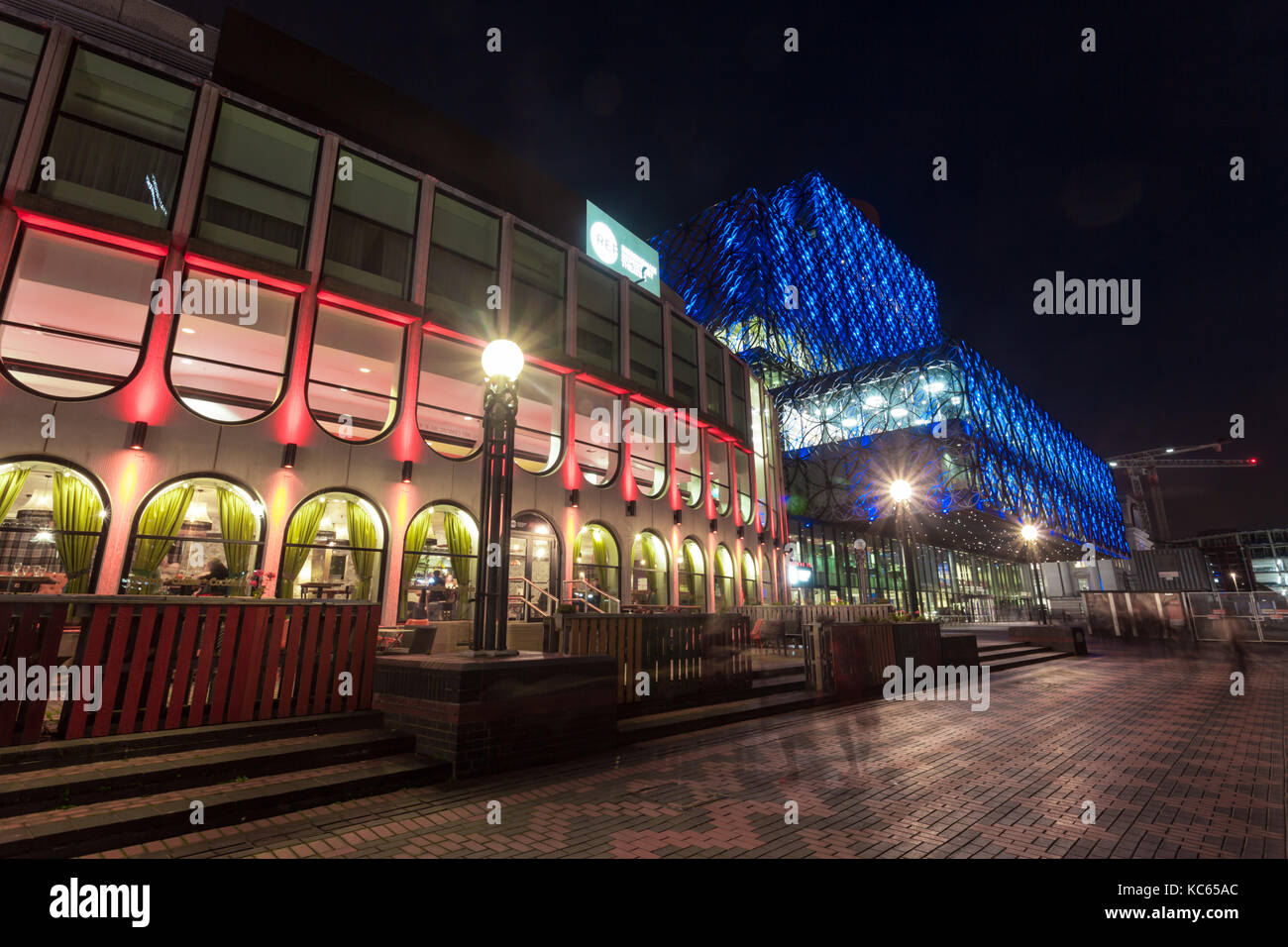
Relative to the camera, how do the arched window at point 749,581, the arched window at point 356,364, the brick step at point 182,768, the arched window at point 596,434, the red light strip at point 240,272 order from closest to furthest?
the brick step at point 182,768 < the red light strip at point 240,272 < the arched window at point 356,364 < the arched window at point 596,434 < the arched window at point 749,581

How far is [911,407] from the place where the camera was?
123 feet

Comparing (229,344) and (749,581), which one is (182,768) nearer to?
(229,344)

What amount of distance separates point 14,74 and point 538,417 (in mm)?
14973

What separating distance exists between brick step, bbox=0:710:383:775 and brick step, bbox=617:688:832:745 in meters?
3.31

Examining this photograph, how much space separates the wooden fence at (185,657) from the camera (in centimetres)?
493

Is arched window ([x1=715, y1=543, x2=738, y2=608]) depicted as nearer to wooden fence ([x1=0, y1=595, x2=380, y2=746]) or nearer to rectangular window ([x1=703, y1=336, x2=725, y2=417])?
rectangular window ([x1=703, y1=336, x2=725, y2=417])

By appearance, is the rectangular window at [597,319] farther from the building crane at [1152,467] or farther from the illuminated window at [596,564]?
the building crane at [1152,467]

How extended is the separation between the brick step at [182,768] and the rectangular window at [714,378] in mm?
21906

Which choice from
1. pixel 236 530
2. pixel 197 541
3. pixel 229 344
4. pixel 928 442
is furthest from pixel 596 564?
pixel 928 442

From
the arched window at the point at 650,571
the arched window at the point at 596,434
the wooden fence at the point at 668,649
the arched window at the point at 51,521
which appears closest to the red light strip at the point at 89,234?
the arched window at the point at 51,521

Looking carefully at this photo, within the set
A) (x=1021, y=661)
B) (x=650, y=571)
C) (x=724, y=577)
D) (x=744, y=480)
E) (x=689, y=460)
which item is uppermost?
(x=689, y=460)

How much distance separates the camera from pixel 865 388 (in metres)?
41.6

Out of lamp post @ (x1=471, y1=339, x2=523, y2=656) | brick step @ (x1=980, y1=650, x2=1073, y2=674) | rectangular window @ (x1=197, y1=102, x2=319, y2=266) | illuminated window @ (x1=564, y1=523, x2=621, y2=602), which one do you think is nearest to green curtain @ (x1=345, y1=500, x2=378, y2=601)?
illuminated window @ (x1=564, y1=523, x2=621, y2=602)
